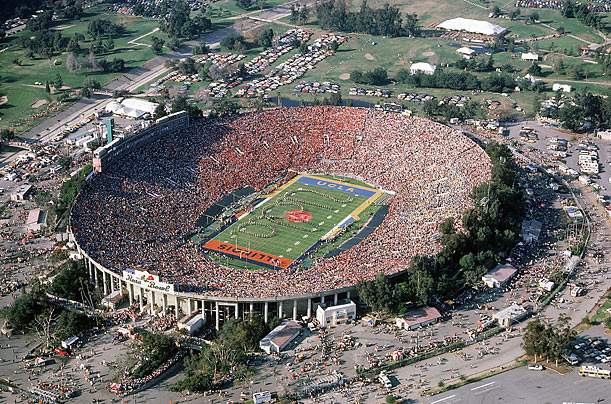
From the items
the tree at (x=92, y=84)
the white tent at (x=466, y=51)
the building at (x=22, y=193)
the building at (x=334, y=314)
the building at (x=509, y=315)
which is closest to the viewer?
the building at (x=334, y=314)

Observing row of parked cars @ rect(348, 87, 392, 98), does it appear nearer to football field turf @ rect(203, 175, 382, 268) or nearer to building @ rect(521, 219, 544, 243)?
football field turf @ rect(203, 175, 382, 268)

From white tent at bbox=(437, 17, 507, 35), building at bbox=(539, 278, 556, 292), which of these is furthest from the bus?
white tent at bbox=(437, 17, 507, 35)

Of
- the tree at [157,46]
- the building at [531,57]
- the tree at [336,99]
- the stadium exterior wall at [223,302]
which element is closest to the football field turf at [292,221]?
the stadium exterior wall at [223,302]

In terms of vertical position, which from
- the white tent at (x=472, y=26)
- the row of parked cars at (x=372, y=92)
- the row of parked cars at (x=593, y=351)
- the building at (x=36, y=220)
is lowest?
the row of parked cars at (x=593, y=351)

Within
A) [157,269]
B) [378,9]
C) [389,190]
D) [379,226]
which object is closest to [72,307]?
[157,269]

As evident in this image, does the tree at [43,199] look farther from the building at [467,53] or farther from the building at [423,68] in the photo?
the building at [467,53]

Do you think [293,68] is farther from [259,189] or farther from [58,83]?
[259,189]
